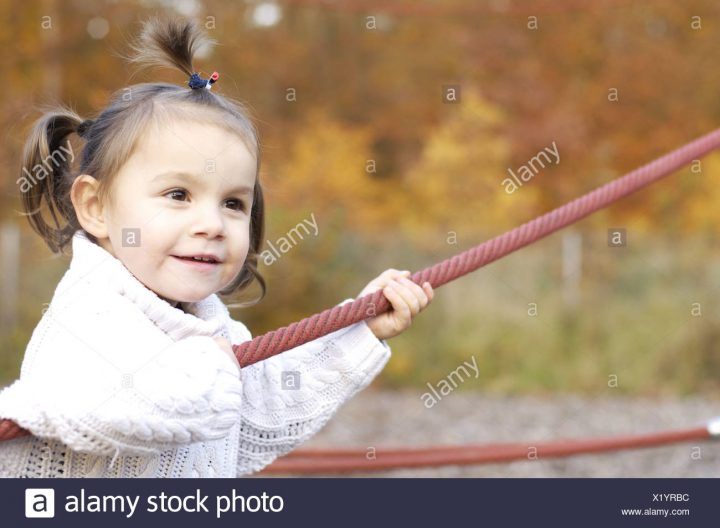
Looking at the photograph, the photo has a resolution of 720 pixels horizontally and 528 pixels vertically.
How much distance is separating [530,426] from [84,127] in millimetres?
3736

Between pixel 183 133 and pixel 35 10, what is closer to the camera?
pixel 183 133

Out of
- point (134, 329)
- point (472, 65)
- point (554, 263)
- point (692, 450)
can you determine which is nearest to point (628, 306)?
point (554, 263)

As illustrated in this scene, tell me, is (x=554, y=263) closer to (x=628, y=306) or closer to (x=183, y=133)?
(x=628, y=306)

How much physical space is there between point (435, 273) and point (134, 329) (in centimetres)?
48

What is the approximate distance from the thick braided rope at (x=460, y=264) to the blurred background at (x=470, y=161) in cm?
335

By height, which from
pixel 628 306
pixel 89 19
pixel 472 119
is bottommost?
pixel 628 306

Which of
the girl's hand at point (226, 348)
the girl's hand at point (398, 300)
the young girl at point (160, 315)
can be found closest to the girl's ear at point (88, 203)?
the young girl at point (160, 315)

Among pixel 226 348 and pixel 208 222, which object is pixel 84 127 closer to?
pixel 208 222

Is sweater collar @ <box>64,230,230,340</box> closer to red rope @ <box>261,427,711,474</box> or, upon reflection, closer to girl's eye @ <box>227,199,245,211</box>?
girl's eye @ <box>227,199,245,211</box>

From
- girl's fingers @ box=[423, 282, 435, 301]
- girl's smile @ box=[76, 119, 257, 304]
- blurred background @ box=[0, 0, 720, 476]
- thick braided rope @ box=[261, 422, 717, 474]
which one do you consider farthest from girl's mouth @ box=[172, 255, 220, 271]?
blurred background @ box=[0, 0, 720, 476]

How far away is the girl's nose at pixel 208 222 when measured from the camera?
127 centimetres

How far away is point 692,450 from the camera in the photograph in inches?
163

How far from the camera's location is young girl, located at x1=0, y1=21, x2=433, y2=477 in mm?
1128

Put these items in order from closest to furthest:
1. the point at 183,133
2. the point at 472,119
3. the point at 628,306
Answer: the point at 183,133 → the point at 628,306 → the point at 472,119
